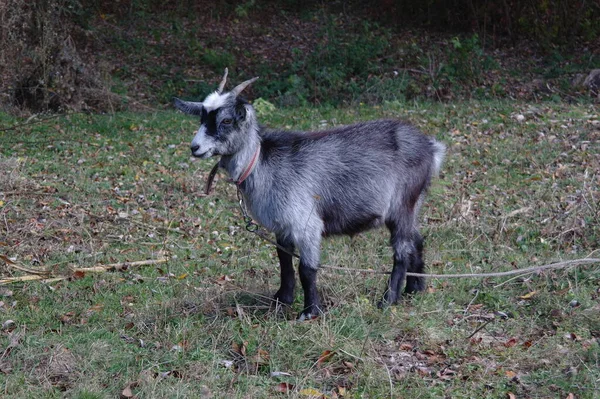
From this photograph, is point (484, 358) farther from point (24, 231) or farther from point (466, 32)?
point (466, 32)

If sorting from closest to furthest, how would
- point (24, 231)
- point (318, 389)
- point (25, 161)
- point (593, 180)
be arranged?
1. point (318, 389)
2. point (24, 231)
3. point (593, 180)
4. point (25, 161)

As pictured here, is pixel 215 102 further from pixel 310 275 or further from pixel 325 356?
pixel 325 356

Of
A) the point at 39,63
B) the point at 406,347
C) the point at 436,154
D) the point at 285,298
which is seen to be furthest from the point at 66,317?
the point at 39,63

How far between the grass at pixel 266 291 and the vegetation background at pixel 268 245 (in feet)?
0.06

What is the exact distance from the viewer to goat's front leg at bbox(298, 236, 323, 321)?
505 cm

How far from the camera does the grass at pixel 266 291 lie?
14.0 feet

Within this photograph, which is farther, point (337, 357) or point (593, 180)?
point (593, 180)

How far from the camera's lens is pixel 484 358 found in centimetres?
447

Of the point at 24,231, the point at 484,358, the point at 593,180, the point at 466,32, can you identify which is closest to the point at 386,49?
the point at 466,32

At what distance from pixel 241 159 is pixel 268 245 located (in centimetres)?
196

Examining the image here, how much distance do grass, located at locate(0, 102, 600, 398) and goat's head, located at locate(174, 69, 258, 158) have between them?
105 centimetres

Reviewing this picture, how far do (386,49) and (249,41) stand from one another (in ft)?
10.4

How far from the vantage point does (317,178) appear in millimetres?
5203

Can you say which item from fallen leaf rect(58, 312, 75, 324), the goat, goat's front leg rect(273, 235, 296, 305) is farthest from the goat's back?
fallen leaf rect(58, 312, 75, 324)
